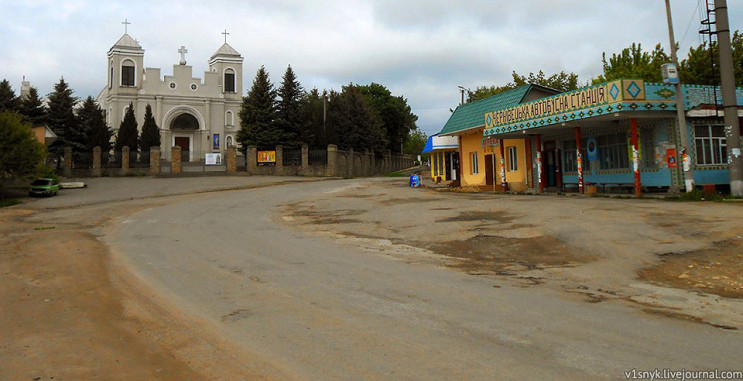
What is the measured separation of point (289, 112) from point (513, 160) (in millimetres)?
26958

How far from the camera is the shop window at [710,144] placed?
2019 cm

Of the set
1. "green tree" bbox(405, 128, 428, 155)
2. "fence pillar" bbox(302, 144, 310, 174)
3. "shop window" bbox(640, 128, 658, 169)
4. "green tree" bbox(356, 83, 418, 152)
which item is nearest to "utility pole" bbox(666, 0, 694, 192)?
"shop window" bbox(640, 128, 658, 169)

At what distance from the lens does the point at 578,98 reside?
2056cm

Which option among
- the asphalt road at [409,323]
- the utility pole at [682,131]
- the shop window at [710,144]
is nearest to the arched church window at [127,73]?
the asphalt road at [409,323]

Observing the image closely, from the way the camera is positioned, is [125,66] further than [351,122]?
No

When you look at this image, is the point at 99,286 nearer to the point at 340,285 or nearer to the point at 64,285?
the point at 64,285

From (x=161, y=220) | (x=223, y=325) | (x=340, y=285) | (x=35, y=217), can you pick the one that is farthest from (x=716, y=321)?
(x=35, y=217)

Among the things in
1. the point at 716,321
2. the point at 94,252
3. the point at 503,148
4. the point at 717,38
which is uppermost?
the point at 717,38

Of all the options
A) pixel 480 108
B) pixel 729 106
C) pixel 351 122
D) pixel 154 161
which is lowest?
pixel 729 106

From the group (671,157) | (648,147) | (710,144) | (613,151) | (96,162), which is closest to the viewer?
(671,157)

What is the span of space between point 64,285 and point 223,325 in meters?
3.74

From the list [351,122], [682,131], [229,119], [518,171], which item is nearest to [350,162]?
[351,122]

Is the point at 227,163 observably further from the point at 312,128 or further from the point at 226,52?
the point at 226,52

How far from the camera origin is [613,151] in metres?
22.4
